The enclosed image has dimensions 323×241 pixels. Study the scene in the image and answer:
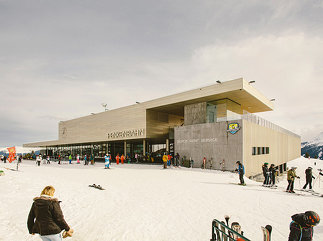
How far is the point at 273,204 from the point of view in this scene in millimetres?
8148

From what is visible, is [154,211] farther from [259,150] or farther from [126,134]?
[126,134]

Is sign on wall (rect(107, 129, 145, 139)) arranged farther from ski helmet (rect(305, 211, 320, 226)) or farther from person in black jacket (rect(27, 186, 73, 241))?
ski helmet (rect(305, 211, 320, 226))

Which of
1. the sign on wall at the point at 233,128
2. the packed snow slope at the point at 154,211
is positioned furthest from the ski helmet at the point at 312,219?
the sign on wall at the point at 233,128

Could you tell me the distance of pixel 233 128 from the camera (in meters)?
19.8

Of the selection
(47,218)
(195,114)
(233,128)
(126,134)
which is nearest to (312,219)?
(47,218)

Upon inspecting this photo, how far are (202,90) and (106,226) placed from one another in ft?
68.2

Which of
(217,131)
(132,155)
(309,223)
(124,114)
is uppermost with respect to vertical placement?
(124,114)

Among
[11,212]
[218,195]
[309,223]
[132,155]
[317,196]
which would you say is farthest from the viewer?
[132,155]

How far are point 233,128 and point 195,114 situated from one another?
21.4 ft

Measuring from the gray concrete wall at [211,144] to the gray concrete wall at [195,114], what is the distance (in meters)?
1.36

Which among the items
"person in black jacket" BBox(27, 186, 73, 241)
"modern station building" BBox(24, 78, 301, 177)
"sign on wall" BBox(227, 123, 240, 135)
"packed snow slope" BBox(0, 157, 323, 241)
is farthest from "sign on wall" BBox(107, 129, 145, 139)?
"person in black jacket" BBox(27, 186, 73, 241)

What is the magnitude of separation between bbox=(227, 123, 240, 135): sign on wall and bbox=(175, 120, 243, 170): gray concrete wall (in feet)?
0.88

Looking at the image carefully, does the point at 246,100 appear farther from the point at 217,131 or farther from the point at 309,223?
the point at 309,223

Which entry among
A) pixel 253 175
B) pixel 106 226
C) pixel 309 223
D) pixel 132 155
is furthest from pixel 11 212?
pixel 132 155
